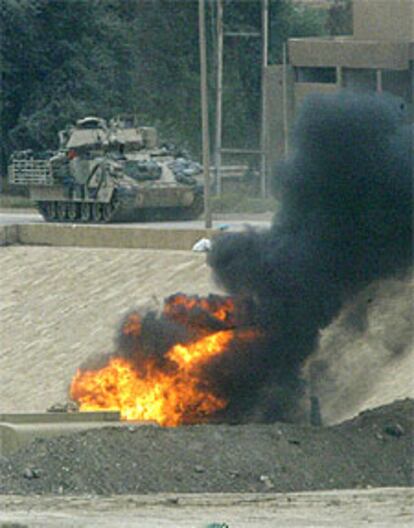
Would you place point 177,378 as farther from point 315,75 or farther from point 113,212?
point 315,75

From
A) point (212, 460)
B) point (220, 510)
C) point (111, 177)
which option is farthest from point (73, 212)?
Answer: point (220, 510)

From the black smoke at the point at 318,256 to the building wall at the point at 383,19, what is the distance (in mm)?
33750

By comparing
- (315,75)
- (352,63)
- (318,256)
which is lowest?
(315,75)

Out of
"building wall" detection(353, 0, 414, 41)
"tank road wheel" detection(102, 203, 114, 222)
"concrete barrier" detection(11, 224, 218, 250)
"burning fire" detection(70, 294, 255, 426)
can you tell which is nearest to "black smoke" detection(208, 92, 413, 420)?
"burning fire" detection(70, 294, 255, 426)

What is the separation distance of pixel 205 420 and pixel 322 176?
3647 mm

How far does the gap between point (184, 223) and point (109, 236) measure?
18.3ft

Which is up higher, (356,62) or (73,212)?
(356,62)

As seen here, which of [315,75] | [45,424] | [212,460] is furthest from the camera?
[315,75]

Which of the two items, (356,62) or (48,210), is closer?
(48,210)

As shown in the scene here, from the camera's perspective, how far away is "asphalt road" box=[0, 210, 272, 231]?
4719 cm

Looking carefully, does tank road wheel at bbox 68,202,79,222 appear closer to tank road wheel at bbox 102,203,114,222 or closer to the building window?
tank road wheel at bbox 102,203,114,222

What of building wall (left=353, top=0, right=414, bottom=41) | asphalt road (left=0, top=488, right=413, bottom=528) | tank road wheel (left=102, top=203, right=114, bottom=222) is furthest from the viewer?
building wall (left=353, top=0, right=414, bottom=41)

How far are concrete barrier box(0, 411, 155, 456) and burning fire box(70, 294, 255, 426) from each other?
108 cm

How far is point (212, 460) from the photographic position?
25297 millimetres
